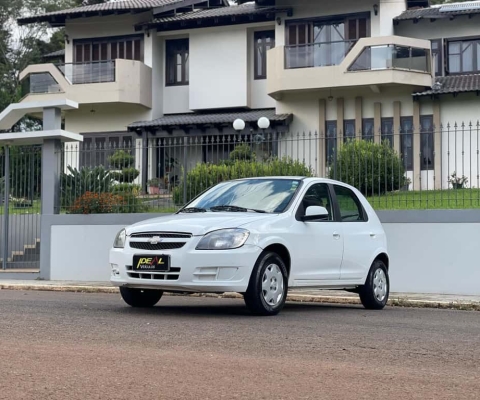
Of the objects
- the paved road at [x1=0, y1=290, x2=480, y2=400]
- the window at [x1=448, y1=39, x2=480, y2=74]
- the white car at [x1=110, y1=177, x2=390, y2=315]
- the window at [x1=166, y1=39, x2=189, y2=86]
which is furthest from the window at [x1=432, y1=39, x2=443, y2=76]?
the paved road at [x1=0, y1=290, x2=480, y2=400]

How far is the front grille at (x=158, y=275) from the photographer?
31.4 feet

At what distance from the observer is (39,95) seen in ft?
111

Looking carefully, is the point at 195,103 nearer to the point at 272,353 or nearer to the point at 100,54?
the point at 100,54

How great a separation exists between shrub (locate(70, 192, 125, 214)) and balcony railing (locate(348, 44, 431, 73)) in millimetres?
14751

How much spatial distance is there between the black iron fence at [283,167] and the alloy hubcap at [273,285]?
4494 mm

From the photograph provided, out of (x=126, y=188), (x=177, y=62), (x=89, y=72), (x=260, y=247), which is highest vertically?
(x=177, y=62)

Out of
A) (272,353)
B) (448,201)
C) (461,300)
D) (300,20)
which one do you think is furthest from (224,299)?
(300,20)

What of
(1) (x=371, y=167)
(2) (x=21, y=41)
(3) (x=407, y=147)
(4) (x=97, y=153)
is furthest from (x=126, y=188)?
(2) (x=21, y=41)

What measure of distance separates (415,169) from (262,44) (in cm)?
1896

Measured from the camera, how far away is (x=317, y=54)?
30391mm

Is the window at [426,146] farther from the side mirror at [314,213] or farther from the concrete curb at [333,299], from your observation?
the side mirror at [314,213]

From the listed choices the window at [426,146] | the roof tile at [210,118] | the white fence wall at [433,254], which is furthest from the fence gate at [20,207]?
the roof tile at [210,118]

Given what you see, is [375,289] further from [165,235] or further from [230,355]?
[230,355]

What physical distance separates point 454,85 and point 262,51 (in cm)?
769
